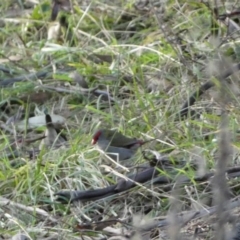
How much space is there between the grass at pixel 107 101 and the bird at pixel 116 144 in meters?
0.04

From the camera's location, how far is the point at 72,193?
2623 millimetres

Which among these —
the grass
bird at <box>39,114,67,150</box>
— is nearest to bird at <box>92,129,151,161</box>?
the grass

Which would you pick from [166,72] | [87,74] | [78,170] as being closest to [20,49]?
[87,74]

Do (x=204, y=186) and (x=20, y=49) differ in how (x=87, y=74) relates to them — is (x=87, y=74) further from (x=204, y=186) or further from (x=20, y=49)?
(x=204, y=186)

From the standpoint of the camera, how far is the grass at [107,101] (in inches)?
101

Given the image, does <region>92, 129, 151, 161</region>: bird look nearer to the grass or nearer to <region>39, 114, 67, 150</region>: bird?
the grass

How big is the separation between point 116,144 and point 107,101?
22.7 inches

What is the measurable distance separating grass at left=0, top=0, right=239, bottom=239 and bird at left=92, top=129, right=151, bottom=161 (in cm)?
4

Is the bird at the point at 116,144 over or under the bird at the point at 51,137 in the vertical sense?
over

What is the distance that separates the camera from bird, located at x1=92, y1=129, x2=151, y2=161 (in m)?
2.86

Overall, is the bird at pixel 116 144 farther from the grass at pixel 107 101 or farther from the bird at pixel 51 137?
the bird at pixel 51 137

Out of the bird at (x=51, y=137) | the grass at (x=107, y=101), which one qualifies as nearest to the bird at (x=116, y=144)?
the grass at (x=107, y=101)

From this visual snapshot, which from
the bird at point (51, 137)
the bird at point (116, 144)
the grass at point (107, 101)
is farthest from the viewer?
the bird at point (51, 137)

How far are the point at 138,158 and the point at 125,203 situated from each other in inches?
10.4
